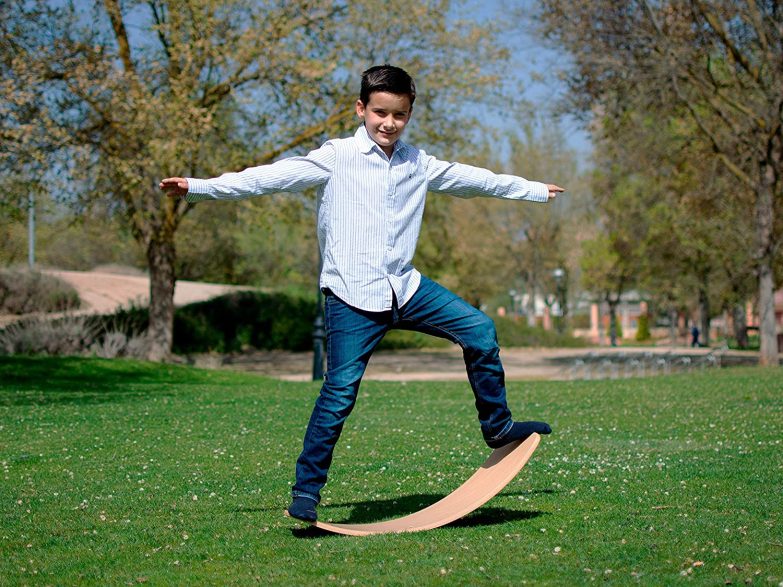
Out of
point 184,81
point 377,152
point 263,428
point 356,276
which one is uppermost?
point 184,81

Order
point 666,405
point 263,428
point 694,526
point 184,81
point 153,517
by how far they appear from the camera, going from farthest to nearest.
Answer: point 184,81 → point 666,405 → point 263,428 → point 153,517 → point 694,526

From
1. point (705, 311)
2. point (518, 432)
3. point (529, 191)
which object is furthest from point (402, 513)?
point (705, 311)

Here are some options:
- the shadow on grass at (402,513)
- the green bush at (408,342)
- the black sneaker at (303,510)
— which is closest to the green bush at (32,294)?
the green bush at (408,342)

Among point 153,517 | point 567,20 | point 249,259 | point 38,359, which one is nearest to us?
point 153,517

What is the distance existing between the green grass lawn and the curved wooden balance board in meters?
0.09

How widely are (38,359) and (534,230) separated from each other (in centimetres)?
3676

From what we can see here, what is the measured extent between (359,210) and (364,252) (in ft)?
0.73

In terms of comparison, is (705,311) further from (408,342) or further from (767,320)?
(767,320)

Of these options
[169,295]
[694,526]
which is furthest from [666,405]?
[169,295]

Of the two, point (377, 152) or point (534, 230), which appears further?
point (534, 230)

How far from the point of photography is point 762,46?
22672 mm

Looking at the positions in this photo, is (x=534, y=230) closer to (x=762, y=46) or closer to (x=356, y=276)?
(x=762, y=46)

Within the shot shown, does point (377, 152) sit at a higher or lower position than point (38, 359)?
higher

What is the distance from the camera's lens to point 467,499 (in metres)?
5.59
